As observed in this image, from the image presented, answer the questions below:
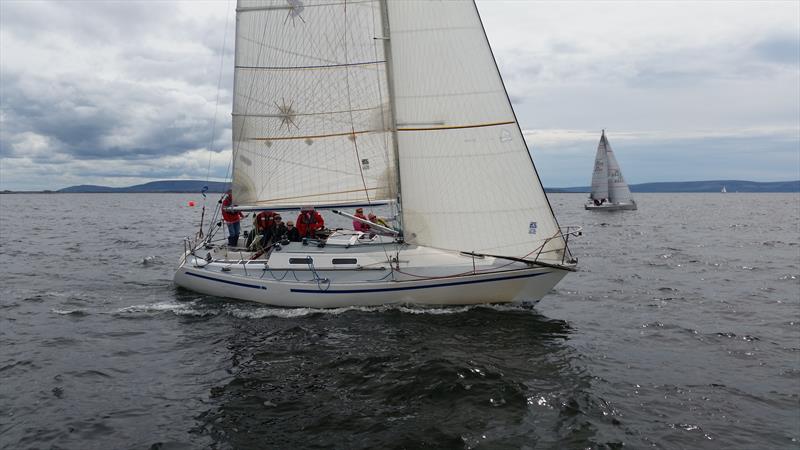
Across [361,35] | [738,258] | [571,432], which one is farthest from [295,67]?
[738,258]

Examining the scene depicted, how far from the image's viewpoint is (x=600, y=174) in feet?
219

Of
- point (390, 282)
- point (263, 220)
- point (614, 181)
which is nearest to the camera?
point (390, 282)

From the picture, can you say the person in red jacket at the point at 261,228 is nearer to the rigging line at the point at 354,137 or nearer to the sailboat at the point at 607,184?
the rigging line at the point at 354,137

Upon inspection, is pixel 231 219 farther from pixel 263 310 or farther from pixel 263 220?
pixel 263 310

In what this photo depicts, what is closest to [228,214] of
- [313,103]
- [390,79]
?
[313,103]

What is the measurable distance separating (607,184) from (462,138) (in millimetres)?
59639

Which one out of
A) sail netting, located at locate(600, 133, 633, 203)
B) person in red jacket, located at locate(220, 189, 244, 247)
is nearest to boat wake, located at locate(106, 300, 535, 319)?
person in red jacket, located at locate(220, 189, 244, 247)

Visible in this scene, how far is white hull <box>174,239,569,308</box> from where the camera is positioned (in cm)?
1373

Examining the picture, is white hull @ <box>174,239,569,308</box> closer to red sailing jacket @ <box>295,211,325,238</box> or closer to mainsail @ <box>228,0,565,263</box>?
mainsail @ <box>228,0,565,263</box>

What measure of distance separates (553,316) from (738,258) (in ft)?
55.6

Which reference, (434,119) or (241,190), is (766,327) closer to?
(434,119)

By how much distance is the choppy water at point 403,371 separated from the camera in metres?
8.28

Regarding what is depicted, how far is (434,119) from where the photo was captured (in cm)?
1354

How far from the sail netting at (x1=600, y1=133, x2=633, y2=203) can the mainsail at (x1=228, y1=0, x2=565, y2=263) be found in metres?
56.0
